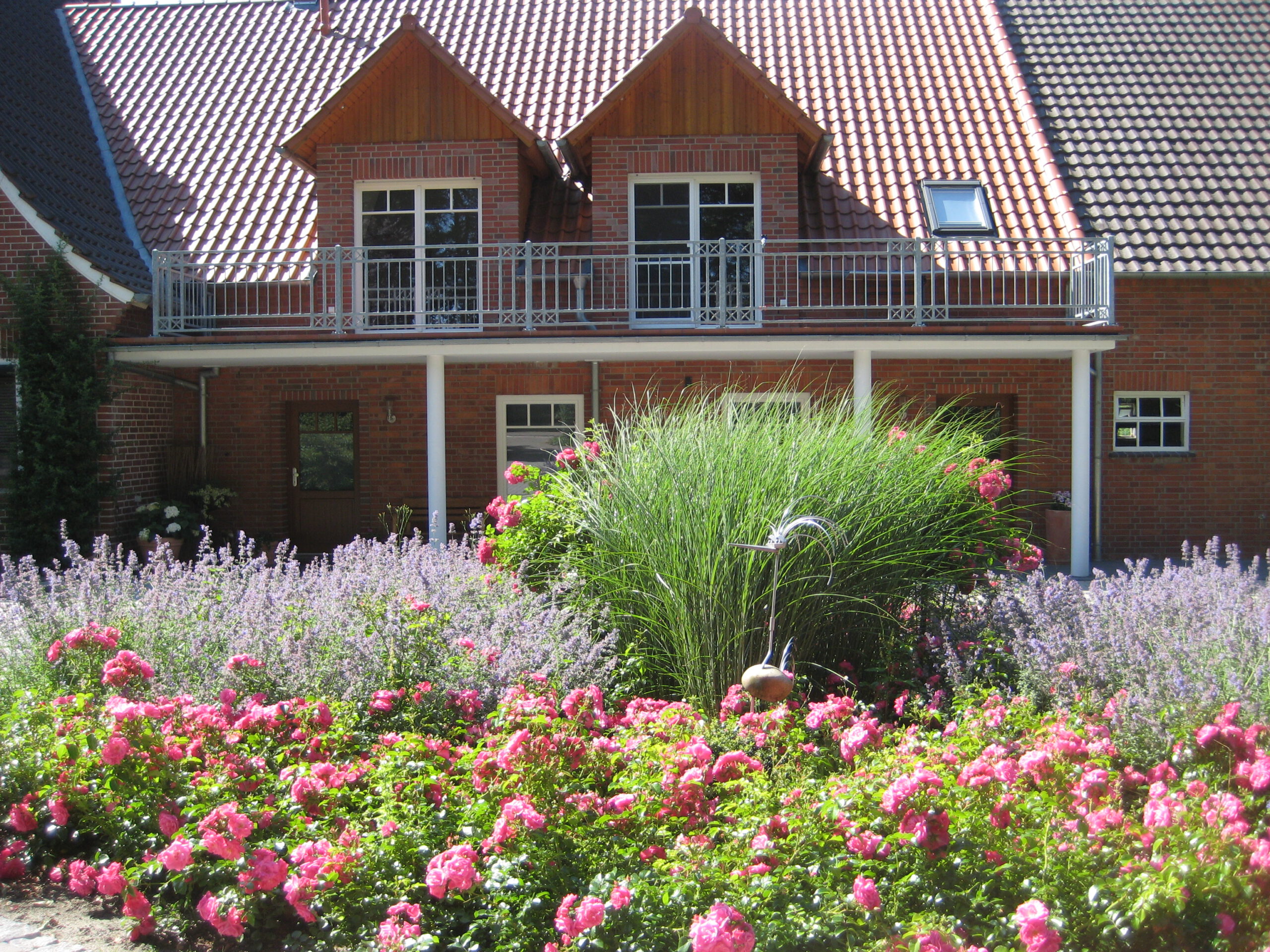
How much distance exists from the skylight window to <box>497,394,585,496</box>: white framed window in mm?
4479

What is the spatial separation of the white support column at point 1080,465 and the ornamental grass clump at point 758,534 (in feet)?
18.6

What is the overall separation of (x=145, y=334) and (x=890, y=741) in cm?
1065

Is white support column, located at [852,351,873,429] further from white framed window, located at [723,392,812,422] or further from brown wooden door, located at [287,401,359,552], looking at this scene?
brown wooden door, located at [287,401,359,552]

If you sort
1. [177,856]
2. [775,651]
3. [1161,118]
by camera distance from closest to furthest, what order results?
[177,856] → [775,651] → [1161,118]

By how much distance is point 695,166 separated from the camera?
1276cm

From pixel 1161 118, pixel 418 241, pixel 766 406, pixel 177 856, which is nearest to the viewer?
pixel 177 856

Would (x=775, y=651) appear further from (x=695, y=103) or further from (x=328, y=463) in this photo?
(x=328, y=463)

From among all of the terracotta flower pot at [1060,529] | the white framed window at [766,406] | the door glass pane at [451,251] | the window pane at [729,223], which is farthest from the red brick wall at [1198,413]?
the white framed window at [766,406]

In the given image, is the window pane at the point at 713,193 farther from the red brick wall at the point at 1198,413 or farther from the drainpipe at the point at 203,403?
the drainpipe at the point at 203,403

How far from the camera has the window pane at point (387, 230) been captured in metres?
13.1

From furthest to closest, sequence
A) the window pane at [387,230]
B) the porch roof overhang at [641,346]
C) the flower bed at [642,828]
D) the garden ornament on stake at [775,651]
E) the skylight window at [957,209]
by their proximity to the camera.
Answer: the window pane at [387,230] → the skylight window at [957,209] → the porch roof overhang at [641,346] → the garden ornament on stake at [775,651] → the flower bed at [642,828]

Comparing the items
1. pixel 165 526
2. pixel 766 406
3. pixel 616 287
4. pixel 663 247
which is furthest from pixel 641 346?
pixel 766 406

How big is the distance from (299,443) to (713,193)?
5.67 meters

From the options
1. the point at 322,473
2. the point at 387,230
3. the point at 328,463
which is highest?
the point at 387,230
